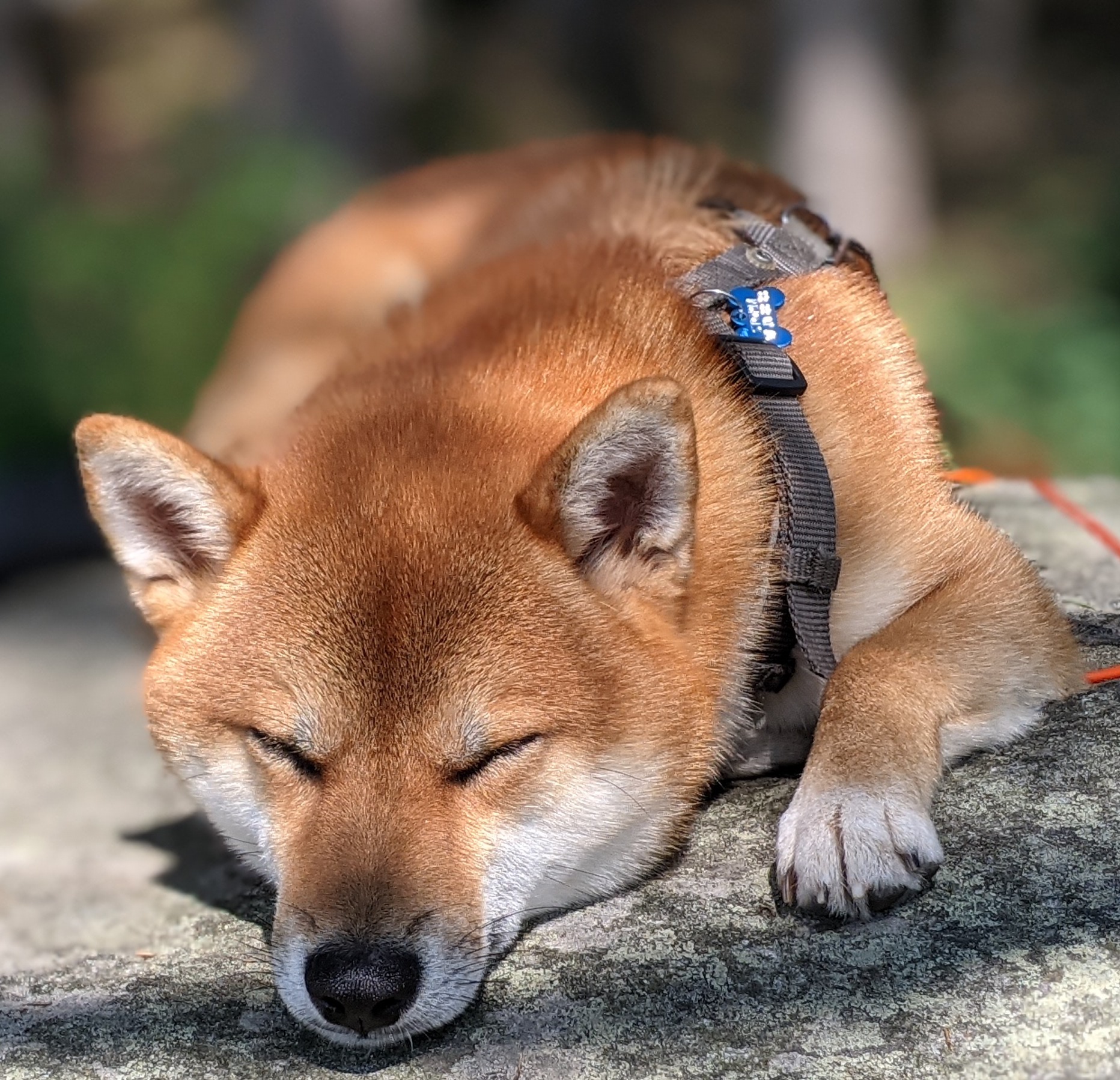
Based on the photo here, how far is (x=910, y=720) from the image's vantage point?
2857 mm

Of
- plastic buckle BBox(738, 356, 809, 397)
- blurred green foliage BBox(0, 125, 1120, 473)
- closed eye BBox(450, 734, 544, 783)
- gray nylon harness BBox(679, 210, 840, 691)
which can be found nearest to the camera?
closed eye BBox(450, 734, 544, 783)

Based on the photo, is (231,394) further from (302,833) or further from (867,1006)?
(867,1006)

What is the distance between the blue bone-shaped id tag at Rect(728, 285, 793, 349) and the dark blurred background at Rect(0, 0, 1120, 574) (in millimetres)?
1775

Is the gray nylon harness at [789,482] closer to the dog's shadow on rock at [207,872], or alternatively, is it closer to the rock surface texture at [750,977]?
the rock surface texture at [750,977]

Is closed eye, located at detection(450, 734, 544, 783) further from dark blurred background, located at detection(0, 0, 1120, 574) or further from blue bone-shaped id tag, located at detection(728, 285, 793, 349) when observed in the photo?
dark blurred background, located at detection(0, 0, 1120, 574)

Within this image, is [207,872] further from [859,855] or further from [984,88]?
[984,88]

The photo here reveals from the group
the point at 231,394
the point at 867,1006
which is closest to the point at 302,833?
the point at 867,1006

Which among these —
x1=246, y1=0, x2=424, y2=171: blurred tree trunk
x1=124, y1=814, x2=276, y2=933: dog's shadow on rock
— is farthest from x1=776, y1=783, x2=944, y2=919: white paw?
x1=246, y1=0, x2=424, y2=171: blurred tree trunk

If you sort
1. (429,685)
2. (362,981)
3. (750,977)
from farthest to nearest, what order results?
(429,685) < (750,977) < (362,981)

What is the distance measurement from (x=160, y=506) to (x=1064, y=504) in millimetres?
2986

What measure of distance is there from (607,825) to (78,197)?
9573 millimetres

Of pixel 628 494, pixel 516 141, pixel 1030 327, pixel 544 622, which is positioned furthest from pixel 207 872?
pixel 516 141

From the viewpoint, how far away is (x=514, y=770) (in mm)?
2678

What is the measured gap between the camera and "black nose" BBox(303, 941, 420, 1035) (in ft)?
7.82
